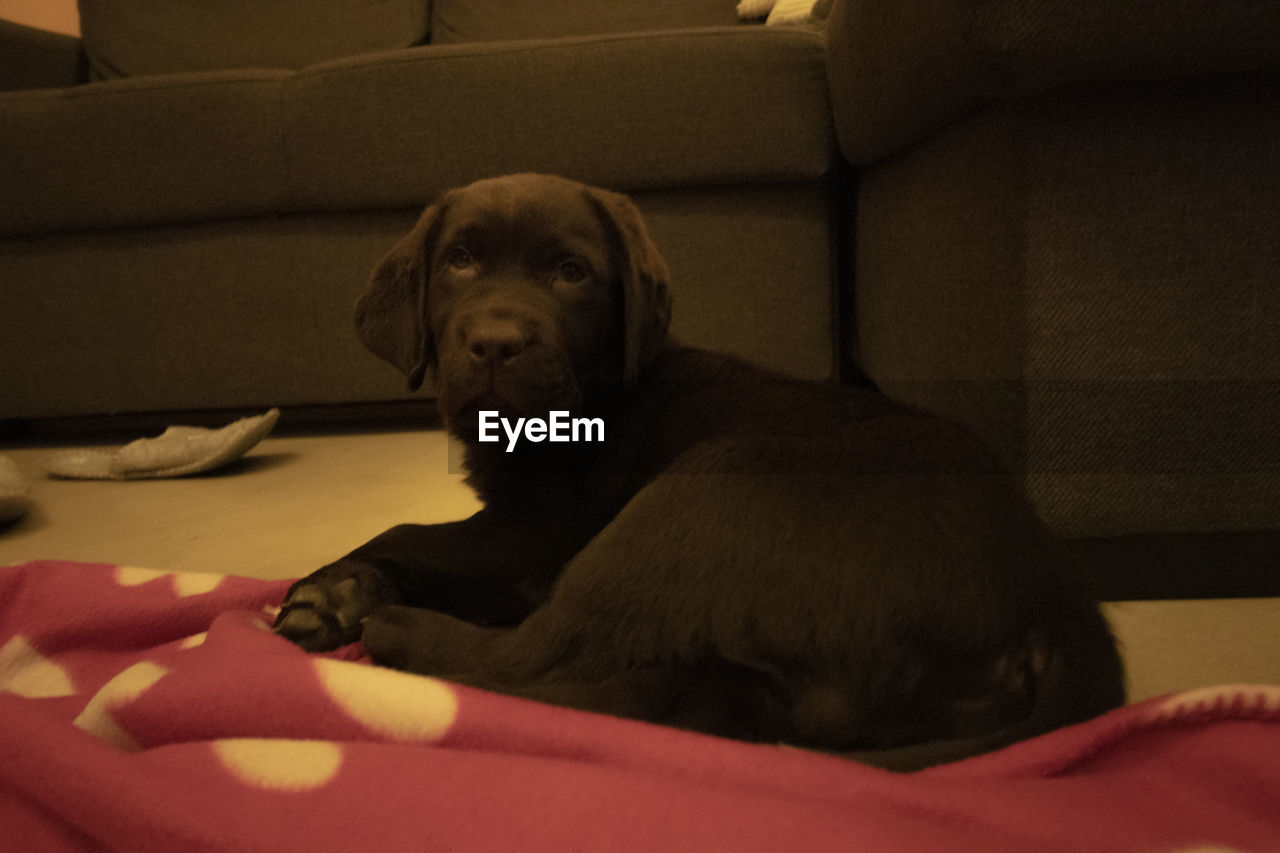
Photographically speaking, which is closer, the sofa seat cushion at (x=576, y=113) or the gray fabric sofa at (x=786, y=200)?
the gray fabric sofa at (x=786, y=200)

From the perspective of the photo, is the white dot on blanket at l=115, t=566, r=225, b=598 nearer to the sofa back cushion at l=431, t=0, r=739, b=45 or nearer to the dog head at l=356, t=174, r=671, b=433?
the dog head at l=356, t=174, r=671, b=433

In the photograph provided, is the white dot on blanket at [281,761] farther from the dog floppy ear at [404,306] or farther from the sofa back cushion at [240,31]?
the sofa back cushion at [240,31]

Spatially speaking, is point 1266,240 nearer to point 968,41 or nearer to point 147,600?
point 968,41

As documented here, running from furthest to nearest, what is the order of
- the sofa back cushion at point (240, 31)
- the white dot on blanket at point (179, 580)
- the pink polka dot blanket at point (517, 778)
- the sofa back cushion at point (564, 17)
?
1. the sofa back cushion at point (240, 31)
2. the sofa back cushion at point (564, 17)
3. the white dot on blanket at point (179, 580)
4. the pink polka dot blanket at point (517, 778)

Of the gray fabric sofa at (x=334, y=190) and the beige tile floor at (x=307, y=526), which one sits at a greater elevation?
the gray fabric sofa at (x=334, y=190)

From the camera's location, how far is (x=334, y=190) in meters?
2.94

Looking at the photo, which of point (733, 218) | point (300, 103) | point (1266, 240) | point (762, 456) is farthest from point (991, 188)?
point (300, 103)

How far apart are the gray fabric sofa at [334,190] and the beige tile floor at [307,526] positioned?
1.41ft

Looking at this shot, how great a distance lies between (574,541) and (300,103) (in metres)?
2.38

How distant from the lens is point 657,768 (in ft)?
2.70

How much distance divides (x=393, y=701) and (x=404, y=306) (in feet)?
3.00

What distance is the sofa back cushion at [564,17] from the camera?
395 cm

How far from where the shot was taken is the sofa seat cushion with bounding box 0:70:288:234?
2955 millimetres

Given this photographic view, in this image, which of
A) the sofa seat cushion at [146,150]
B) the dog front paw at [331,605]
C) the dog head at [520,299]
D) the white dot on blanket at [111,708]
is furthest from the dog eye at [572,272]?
the sofa seat cushion at [146,150]
